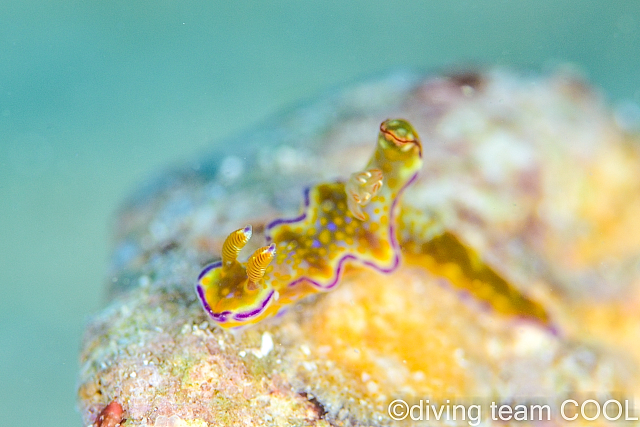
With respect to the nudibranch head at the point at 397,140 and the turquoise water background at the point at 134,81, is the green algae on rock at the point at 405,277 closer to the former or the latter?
the nudibranch head at the point at 397,140

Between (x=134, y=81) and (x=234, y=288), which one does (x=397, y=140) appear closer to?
(x=234, y=288)

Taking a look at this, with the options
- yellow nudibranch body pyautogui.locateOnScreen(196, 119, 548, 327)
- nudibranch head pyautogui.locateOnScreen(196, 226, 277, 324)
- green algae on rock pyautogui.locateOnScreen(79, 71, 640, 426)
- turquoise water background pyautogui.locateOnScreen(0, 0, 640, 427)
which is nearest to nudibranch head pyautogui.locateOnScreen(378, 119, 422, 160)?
yellow nudibranch body pyautogui.locateOnScreen(196, 119, 548, 327)

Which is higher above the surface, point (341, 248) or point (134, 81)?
point (341, 248)

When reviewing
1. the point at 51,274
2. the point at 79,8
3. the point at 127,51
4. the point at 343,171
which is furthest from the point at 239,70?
the point at 343,171

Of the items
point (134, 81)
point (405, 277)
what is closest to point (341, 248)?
point (405, 277)

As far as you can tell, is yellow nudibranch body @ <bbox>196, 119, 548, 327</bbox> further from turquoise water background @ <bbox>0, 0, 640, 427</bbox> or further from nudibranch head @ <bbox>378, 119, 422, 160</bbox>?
turquoise water background @ <bbox>0, 0, 640, 427</bbox>

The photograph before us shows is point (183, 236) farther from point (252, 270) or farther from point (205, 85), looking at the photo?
point (205, 85)
